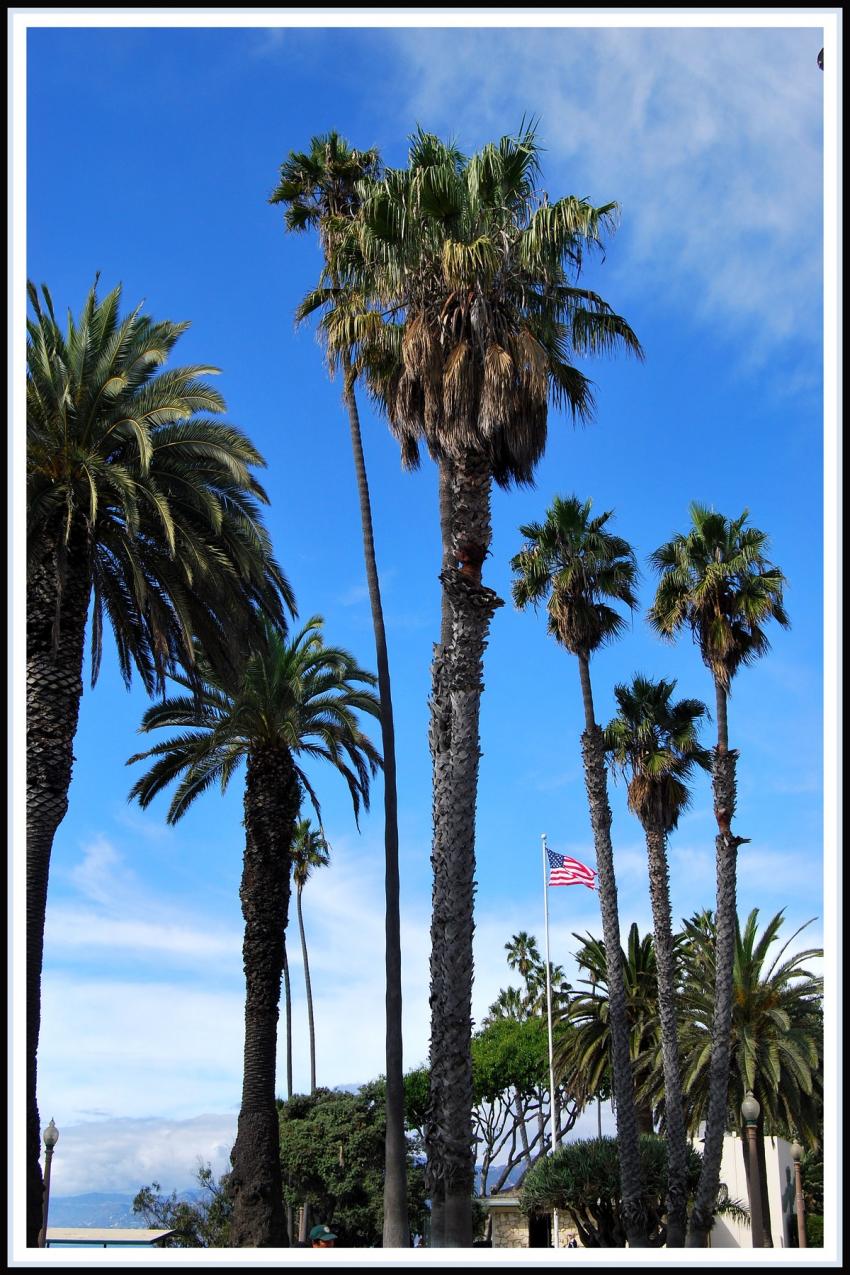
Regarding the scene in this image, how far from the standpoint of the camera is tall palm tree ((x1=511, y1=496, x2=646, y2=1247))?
29.5 meters

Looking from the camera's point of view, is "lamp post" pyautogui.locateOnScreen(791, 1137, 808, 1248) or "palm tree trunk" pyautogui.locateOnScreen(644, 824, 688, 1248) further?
"lamp post" pyautogui.locateOnScreen(791, 1137, 808, 1248)

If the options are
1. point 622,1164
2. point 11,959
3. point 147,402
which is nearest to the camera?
point 11,959

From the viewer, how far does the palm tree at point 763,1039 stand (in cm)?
3222

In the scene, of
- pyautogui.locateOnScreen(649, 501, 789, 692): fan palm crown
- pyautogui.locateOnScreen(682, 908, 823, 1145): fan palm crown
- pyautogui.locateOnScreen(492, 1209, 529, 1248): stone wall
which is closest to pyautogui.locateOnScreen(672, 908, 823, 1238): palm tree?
pyautogui.locateOnScreen(682, 908, 823, 1145): fan palm crown

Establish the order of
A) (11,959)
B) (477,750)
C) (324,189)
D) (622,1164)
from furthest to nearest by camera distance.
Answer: (622,1164) < (324,189) < (477,750) < (11,959)

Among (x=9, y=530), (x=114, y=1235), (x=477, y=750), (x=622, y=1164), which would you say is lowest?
(x=114, y=1235)

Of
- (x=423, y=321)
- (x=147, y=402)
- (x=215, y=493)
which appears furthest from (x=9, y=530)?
(x=215, y=493)

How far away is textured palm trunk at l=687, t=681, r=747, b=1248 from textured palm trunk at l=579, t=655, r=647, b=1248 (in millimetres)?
1469

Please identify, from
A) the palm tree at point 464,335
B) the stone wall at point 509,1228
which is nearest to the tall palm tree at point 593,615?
the palm tree at point 464,335

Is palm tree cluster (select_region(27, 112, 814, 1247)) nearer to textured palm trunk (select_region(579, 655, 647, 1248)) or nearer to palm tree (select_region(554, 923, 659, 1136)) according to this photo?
textured palm trunk (select_region(579, 655, 647, 1248))

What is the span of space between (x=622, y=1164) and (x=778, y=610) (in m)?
14.0

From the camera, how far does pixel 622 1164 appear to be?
2914cm

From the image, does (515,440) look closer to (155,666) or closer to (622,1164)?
(155,666)

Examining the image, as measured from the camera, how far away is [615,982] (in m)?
30.0
